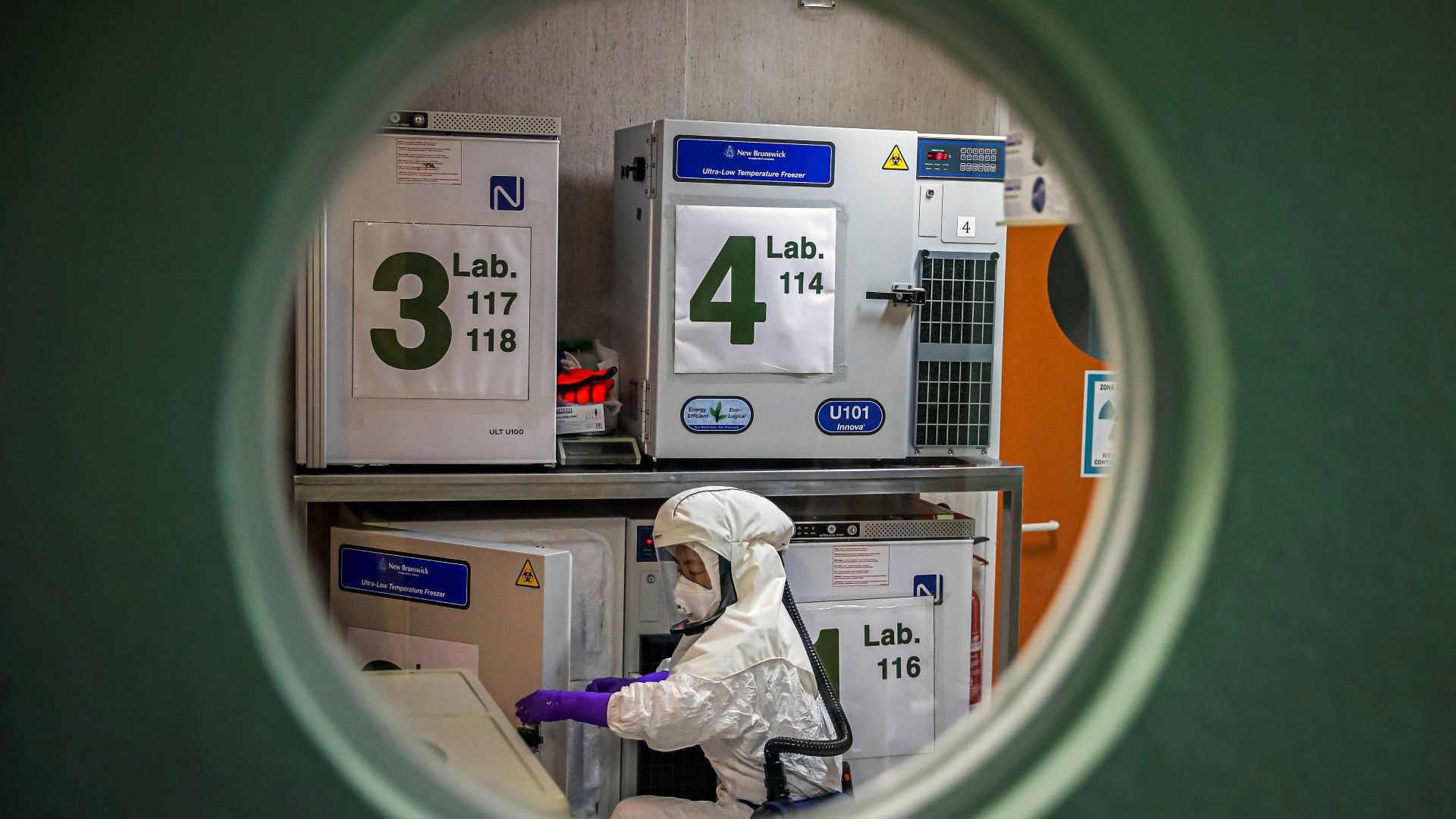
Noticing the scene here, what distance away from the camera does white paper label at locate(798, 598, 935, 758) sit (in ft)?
8.36

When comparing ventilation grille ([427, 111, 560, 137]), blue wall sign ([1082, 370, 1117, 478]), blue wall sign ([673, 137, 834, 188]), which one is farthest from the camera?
blue wall sign ([1082, 370, 1117, 478])

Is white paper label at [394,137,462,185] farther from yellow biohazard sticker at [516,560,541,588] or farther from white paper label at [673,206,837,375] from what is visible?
yellow biohazard sticker at [516,560,541,588]

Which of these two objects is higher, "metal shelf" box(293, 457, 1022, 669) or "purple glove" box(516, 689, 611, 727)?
"metal shelf" box(293, 457, 1022, 669)

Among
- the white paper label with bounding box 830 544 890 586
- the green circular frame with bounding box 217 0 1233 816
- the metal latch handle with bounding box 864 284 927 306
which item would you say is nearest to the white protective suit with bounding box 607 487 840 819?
the white paper label with bounding box 830 544 890 586

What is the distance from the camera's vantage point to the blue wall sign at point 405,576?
86.7 inches

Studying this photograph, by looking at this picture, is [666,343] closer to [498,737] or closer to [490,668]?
[490,668]

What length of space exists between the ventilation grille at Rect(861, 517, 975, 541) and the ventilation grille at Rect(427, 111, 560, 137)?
3.82 feet

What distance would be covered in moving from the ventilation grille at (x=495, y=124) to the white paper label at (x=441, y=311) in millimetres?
206

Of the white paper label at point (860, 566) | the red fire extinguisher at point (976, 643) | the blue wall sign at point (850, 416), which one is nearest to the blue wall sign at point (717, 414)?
the blue wall sign at point (850, 416)

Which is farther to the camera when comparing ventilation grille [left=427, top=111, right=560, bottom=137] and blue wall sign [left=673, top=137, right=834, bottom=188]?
blue wall sign [left=673, top=137, right=834, bottom=188]

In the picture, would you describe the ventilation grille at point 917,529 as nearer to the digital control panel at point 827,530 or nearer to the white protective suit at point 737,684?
the digital control panel at point 827,530

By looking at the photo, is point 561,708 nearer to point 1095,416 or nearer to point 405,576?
point 405,576

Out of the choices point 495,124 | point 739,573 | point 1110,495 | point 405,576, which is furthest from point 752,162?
point 1110,495

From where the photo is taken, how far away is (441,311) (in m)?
2.38
